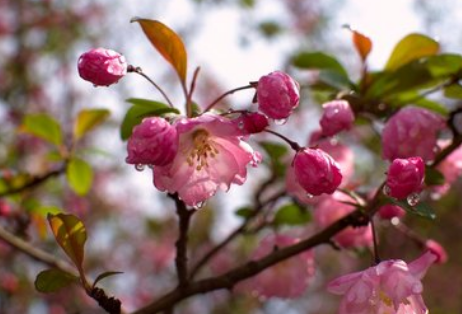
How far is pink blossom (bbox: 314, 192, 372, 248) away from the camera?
157 centimetres

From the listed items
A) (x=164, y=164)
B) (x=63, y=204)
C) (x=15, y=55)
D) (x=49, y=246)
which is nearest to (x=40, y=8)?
(x=15, y=55)

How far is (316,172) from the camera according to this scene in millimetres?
1065

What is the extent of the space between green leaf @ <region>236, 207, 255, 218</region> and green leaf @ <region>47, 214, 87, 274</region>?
29.4 inches

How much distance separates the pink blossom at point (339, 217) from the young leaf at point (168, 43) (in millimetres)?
496

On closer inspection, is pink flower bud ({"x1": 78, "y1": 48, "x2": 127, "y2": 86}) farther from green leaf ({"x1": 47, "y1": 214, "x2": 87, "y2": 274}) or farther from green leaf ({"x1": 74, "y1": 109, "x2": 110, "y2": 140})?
green leaf ({"x1": 74, "y1": 109, "x2": 110, "y2": 140})

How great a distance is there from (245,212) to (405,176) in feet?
2.77

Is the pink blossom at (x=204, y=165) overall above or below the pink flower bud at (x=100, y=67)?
below

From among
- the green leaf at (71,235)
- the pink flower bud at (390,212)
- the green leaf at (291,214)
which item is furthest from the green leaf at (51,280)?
the green leaf at (291,214)

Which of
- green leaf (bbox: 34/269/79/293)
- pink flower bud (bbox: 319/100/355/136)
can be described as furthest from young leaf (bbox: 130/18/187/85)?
green leaf (bbox: 34/269/79/293)

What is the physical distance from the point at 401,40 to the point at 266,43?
14.1 ft

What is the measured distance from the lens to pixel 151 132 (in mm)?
981

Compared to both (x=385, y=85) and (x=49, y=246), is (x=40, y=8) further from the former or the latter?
(x=385, y=85)

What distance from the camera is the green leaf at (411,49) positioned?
165 centimetres

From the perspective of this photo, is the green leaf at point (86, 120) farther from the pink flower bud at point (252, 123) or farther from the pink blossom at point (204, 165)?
the pink flower bud at point (252, 123)
